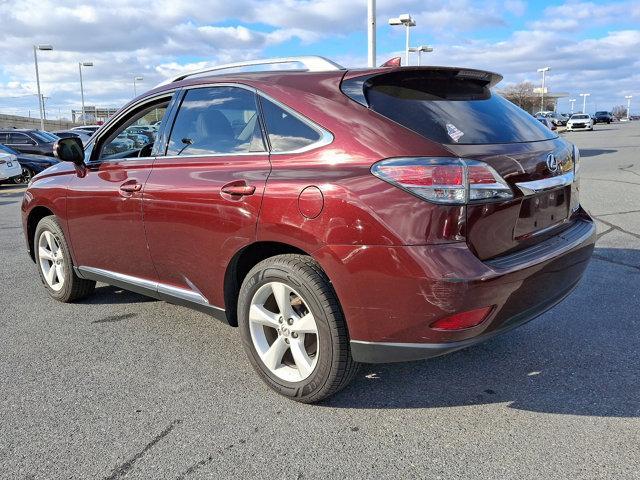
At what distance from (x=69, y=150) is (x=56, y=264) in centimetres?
119

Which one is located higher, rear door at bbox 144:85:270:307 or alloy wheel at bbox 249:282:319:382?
rear door at bbox 144:85:270:307

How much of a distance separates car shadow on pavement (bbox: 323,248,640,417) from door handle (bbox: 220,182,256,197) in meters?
1.23

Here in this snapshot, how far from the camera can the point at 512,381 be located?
320 cm

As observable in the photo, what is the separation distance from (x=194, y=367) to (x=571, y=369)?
91.1 inches

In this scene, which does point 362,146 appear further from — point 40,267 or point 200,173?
point 40,267

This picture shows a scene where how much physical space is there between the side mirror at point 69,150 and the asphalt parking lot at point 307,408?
128 cm

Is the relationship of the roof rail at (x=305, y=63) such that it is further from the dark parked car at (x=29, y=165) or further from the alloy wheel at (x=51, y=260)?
the dark parked car at (x=29, y=165)

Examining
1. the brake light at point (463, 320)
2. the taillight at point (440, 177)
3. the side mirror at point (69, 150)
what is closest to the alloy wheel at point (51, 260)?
the side mirror at point (69, 150)

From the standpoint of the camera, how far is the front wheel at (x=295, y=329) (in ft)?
9.00

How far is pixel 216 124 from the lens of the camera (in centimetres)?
344

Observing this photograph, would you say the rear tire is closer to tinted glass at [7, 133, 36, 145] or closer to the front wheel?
the front wheel

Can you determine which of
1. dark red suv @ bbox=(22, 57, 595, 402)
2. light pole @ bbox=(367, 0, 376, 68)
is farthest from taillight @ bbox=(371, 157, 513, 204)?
light pole @ bbox=(367, 0, 376, 68)

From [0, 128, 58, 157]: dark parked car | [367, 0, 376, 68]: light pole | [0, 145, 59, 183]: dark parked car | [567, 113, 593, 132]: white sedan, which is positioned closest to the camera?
[367, 0, 376, 68]: light pole

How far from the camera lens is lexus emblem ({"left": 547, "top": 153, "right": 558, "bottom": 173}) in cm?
296
